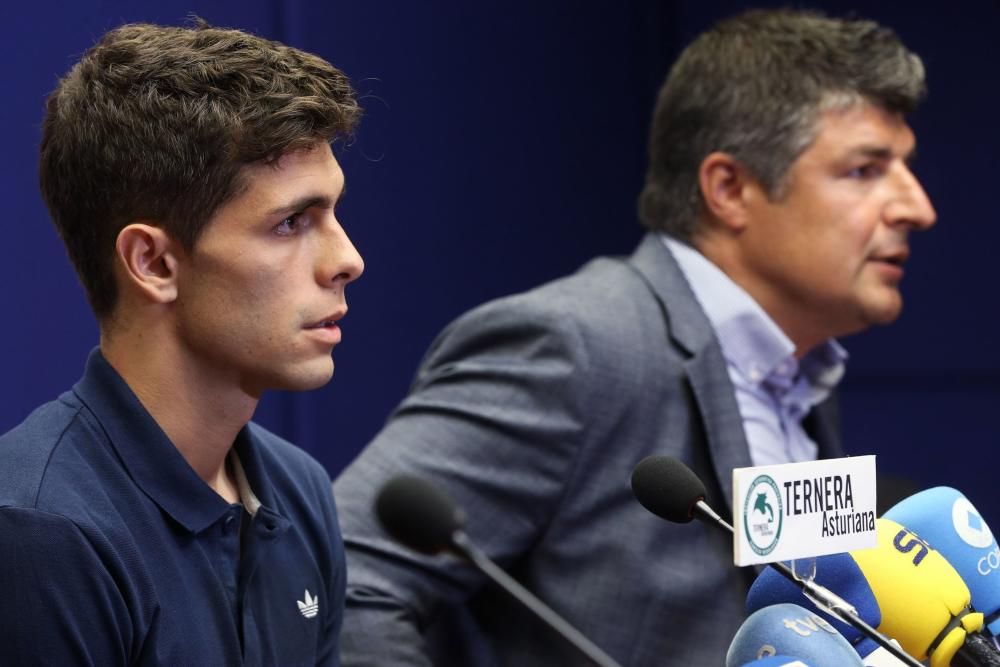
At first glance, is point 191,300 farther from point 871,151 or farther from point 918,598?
point 871,151

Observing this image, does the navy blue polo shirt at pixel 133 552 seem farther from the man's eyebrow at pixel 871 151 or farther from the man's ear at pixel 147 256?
the man's eyebrow at pixel 871 151

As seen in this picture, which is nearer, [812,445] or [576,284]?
[576,284]

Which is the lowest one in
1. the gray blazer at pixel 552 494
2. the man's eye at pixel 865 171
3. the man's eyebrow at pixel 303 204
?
the gray blazer at pixel 552 494

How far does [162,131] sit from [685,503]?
0.49 metres

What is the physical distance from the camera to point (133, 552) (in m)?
0.96

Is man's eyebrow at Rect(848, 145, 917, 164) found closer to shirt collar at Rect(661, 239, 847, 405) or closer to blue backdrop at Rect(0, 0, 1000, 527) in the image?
shirt collar at Rect(661, 239, 847, 405)

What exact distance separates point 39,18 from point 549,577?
0.88 metres

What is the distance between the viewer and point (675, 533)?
1.58 meters

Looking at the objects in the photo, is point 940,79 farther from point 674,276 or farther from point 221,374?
point 221,374

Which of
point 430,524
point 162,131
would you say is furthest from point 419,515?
point 162,131

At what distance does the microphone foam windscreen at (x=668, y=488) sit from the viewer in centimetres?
87

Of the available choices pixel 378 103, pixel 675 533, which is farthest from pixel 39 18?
pixel 675 533

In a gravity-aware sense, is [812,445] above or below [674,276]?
below

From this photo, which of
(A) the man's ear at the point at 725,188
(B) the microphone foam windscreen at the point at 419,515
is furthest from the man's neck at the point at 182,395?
(A) the man's ear at the point at 725,188
